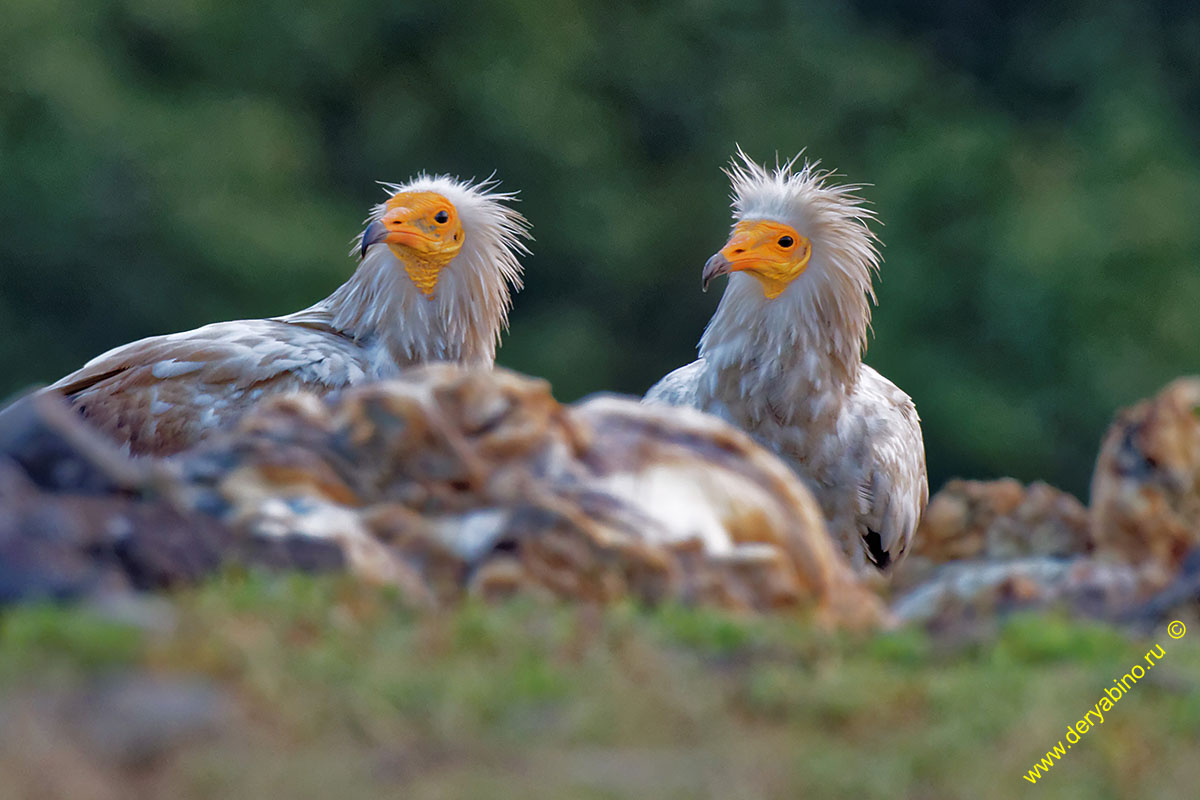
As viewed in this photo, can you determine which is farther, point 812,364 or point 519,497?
point 812,364

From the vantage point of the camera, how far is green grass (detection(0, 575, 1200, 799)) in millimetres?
3061

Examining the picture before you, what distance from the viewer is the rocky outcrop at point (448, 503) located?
3893mm

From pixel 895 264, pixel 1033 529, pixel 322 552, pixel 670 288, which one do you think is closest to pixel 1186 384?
pixel 1033 529

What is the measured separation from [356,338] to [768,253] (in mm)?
1739

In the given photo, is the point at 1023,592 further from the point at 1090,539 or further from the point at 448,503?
the point at 448,503

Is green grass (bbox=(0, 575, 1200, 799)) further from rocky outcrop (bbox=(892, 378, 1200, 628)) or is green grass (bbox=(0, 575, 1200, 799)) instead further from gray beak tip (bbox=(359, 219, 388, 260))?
gray beak tip (bbox=(359, 219, 388, 260))

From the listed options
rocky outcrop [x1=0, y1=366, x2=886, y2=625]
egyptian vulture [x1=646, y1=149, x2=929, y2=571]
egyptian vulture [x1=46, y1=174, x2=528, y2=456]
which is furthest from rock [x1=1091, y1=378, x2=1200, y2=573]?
egyptian vulture [x1=46, y1=174, x2=528, y2=456]

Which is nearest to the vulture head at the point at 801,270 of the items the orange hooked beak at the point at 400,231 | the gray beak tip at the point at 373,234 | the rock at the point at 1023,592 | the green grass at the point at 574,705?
the orange hooked beak at the point at 400,231

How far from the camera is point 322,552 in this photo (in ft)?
12.8

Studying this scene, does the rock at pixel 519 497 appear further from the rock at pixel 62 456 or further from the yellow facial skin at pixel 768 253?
the yellow facial skin at pixel 768 253

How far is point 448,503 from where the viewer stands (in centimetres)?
417

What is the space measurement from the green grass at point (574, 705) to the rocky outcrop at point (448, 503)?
170 mm

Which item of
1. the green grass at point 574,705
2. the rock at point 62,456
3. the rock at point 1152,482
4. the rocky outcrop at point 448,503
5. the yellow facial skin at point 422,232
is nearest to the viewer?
the green grass at point 574,705

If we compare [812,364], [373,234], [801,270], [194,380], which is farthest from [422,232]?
[812,364]
